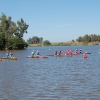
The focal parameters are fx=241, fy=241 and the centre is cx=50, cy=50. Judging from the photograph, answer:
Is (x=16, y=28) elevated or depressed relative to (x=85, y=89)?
elevated

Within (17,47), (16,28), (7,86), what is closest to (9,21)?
(16,28)

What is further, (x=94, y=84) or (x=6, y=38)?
(x=6, y=38)

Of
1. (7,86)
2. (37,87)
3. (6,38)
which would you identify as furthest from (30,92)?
(6,38)

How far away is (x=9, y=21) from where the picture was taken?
10225 centimetres

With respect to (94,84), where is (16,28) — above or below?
above

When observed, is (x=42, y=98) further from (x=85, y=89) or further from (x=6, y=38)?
(x=6, y=38)

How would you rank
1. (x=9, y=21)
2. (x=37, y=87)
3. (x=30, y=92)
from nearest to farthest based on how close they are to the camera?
(x=30, y=92) < (x=37, y=87) < (x=9, y=21)

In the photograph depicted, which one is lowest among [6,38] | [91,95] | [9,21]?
[91,95]

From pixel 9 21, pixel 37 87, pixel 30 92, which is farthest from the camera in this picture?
pixel 9 21

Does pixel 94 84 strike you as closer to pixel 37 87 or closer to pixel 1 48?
pixel 37 87

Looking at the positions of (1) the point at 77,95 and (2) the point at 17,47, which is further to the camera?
(2) the point at 17,47

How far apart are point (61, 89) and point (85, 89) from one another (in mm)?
1607

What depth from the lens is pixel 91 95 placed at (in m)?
14.3

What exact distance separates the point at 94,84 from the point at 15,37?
8848cm
